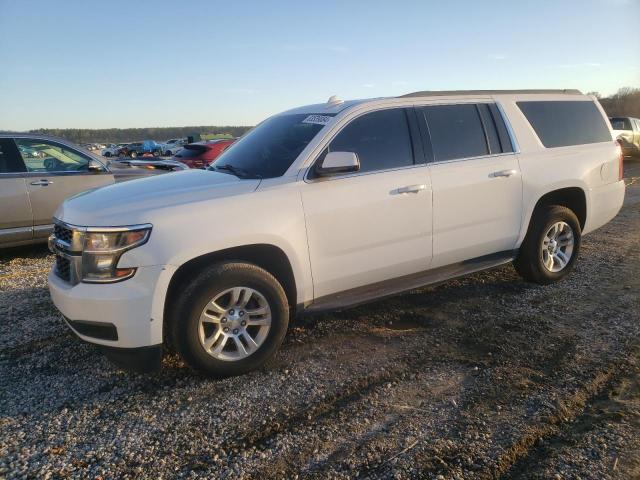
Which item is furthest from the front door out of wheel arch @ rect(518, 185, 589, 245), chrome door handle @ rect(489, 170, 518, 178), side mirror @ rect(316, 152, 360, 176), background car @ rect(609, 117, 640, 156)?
background car @ rect(609, 117, 640, 156)

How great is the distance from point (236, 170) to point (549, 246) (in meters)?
3.30

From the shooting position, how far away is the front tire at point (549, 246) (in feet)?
15.9

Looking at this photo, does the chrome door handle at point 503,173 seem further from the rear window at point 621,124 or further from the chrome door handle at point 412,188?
the rear window at point 621,124

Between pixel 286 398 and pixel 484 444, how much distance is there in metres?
1.23

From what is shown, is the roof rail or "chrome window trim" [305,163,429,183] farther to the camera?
the roof rail

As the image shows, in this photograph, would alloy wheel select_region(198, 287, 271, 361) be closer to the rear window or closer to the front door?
the front door

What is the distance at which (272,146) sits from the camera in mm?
4070

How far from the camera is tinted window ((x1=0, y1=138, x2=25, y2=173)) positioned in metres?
6.45

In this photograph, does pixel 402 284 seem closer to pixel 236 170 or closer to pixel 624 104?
pixel 236 170

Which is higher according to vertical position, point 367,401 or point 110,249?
point 110,249

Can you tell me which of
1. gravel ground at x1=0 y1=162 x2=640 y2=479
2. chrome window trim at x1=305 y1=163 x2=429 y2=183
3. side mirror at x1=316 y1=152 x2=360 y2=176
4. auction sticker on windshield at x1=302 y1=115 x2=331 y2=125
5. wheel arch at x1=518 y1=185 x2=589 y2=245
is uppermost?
auction sticker on windshield at x1=302 y1=115 x2=331 y2=125

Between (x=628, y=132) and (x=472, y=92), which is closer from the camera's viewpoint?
(x=472, y=92)

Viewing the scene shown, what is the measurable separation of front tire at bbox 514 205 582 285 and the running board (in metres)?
0.28

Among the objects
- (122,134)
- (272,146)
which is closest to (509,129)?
(272,146)
